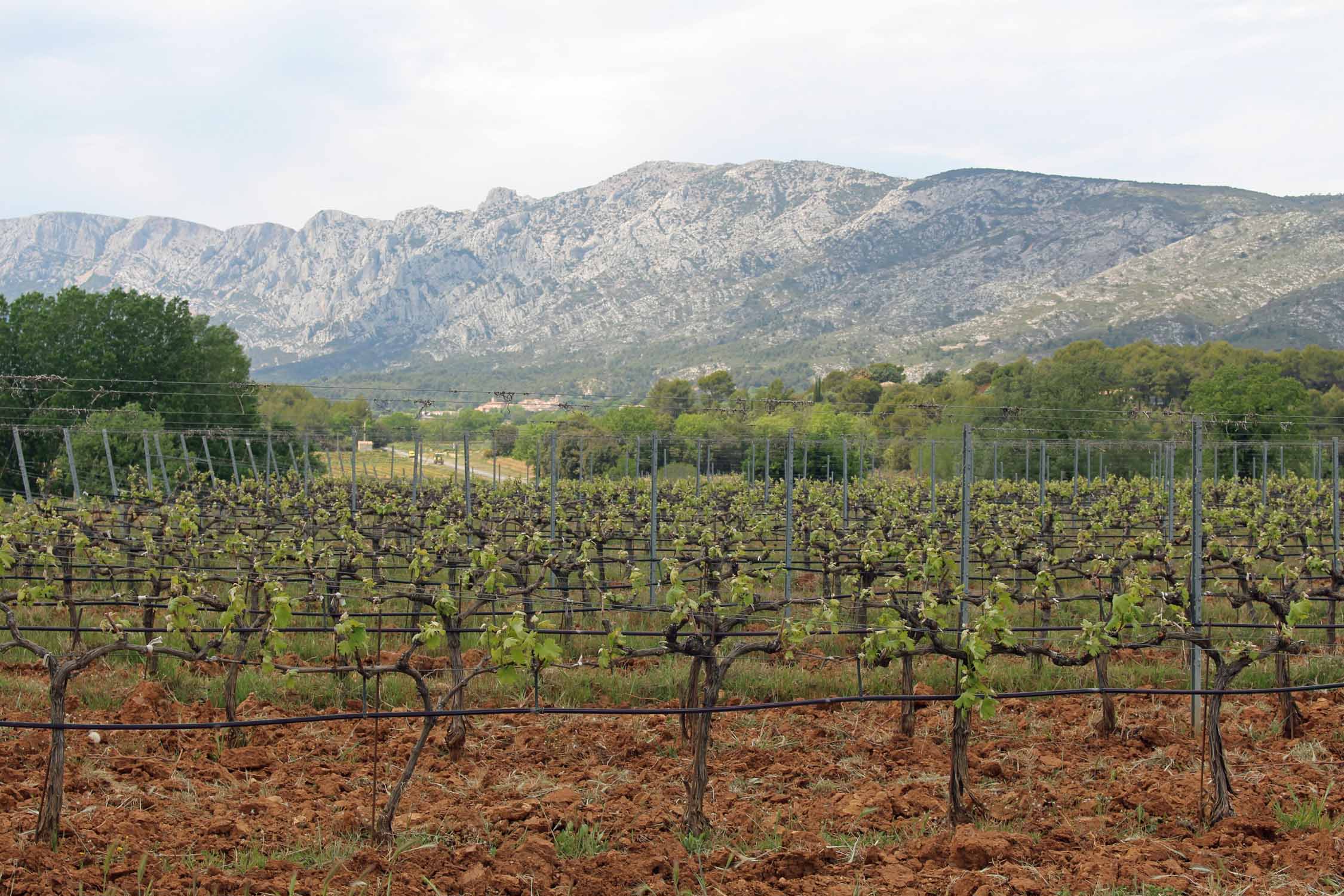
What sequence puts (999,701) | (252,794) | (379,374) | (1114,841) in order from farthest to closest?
(379,374)
(999,701)
(252,794)
(1114,841)

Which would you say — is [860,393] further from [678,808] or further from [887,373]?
[678,808]

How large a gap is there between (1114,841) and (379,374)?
138727mm

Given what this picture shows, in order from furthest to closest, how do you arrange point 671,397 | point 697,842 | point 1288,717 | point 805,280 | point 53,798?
point 805,280
point 671,397
point 1288,717
point 697,842
point 53,798

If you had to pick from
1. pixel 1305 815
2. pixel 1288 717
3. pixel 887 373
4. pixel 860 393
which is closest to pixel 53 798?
pixel 1305 815

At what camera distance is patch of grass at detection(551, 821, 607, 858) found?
6.68m

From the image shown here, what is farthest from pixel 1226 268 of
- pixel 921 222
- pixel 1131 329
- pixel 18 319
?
pixel 18 319

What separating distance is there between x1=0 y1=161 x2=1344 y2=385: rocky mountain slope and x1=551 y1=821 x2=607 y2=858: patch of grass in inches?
4021

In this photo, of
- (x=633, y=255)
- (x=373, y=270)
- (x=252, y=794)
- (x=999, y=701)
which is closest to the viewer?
(x=252, y=794)

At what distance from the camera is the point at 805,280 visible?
145 metres

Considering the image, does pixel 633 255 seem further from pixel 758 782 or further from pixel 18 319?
pixel 758 782

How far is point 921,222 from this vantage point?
160000mm

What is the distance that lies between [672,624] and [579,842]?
1515mm

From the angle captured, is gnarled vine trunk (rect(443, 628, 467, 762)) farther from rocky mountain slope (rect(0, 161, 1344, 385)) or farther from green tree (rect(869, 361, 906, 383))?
rocky mountain slope (rect(0, 161, 1344, 385))

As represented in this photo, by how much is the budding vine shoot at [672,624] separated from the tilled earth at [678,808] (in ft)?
0.39
